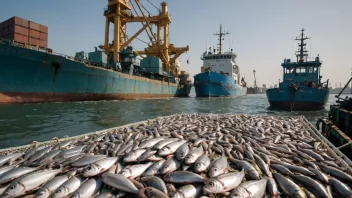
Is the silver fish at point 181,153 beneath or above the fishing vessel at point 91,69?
beneath

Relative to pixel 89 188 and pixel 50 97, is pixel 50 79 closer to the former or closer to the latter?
pixel 50 97

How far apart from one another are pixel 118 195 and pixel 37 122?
37.6ft

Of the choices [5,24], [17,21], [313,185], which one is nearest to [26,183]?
[313,185]

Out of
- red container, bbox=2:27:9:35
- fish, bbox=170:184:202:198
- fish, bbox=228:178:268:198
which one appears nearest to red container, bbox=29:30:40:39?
red container, bbox=2:27:9:35

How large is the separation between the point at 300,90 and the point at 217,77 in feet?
70.4

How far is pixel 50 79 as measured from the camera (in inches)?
858

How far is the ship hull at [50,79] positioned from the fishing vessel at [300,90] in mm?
20697

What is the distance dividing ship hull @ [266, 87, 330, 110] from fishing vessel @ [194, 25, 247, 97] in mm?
19670

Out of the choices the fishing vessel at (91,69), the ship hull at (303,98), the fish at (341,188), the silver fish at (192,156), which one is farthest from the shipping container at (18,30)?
the fish at (341,188)

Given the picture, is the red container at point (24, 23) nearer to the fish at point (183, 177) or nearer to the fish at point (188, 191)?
the fish at point (183, 177)

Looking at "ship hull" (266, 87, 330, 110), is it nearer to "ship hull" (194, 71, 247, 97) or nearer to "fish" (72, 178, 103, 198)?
"ship hull" (194, 71, 247, 97)

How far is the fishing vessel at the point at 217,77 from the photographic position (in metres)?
42.4

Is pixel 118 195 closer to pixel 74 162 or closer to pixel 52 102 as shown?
pixel 74 162

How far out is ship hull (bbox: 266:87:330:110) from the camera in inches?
847
